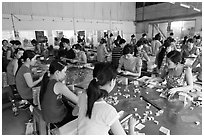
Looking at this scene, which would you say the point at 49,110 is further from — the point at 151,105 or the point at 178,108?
the point at 178,108

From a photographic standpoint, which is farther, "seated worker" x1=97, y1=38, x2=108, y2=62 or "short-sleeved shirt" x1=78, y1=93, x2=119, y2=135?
"seated worker" x1=97, y1=38, x2=108, y2=62

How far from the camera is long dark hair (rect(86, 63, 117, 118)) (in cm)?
110

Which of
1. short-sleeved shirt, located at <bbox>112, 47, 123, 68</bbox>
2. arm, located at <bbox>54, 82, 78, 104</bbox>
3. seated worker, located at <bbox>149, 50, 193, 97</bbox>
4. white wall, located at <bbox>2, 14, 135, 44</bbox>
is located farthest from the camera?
white wall, located at <bbox>2, 14, 135, 44</bbox>

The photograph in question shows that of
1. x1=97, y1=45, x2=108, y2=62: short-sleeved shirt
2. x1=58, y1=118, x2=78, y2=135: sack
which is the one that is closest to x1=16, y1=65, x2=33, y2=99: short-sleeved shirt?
x1=58, y1=118, x2=78, y2=135: sack

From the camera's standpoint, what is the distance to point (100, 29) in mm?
9492

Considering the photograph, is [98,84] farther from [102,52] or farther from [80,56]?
[102,52]

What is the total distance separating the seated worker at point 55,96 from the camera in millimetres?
1610

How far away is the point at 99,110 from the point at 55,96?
0.73 meters

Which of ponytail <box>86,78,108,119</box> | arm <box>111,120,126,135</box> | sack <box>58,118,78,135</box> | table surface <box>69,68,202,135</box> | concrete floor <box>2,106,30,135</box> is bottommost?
concrete floor <box>2,106,30,135</box>

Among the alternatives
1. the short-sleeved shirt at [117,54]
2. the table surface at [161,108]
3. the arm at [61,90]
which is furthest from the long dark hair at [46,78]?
the short-sleeved shirt at [117,54]

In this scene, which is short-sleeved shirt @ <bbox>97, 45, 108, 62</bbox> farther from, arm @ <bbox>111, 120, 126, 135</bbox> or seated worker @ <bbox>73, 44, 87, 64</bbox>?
arm @ <bbox>111, 120, 126, 135</bbox>

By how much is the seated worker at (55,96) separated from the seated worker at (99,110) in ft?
1.56

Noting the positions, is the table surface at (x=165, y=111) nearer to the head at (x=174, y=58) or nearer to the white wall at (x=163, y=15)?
the head at (x=174, y=58)

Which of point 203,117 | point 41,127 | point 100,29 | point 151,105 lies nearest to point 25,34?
point 100,29
